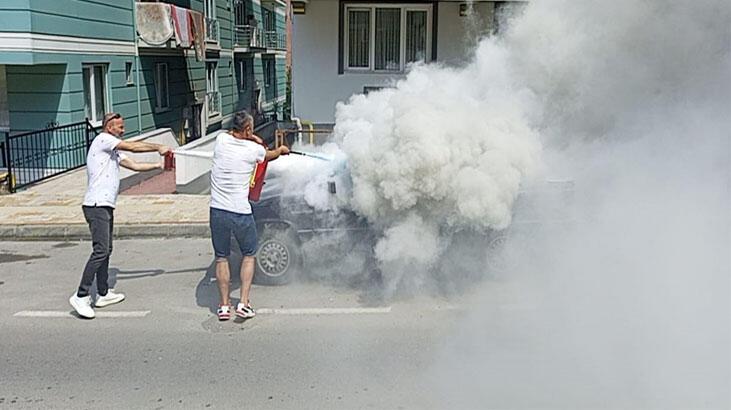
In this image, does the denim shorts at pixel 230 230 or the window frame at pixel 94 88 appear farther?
the window frame at pixel 94 88

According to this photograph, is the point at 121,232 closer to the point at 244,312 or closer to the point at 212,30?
the point at 244,312

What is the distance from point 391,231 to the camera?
6.10 metres

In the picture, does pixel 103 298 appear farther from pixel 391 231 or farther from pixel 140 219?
pixel 140 219

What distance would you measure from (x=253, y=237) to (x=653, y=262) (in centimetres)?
312

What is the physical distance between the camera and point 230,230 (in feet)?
19.2

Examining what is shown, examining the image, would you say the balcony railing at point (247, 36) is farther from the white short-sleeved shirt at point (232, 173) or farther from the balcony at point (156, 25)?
the white short-sleeved shirt at point (232, 173)

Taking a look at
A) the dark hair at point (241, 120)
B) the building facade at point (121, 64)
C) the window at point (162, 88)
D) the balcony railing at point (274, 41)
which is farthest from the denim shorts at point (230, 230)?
the balcony railing at point (274, 41)

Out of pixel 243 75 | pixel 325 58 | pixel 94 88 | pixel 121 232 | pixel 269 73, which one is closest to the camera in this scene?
pixel 121 232

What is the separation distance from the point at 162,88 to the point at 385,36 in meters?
7.53

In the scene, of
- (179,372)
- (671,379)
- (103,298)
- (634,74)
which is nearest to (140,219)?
(103,298)

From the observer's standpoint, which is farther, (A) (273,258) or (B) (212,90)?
(B) (212,90)

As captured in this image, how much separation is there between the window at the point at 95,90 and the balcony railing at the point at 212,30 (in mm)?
6604

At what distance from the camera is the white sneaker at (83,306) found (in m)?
6.02

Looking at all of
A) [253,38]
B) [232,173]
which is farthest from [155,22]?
[232,173]
